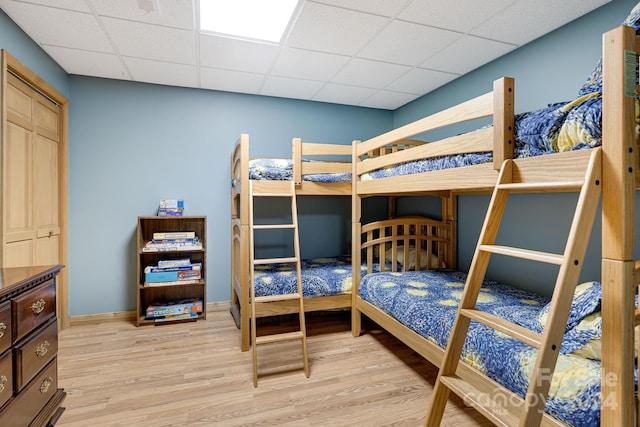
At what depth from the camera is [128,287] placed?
3.23 m

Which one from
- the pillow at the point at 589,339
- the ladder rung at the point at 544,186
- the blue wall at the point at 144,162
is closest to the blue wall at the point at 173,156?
the blue wall at the point at 144,162

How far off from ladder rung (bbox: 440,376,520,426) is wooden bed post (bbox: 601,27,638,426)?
274mm

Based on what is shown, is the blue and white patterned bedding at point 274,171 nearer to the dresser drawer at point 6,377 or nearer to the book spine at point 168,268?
the book spine at point 168,268

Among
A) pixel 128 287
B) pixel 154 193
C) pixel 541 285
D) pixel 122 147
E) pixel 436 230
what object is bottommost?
pixel 128 287

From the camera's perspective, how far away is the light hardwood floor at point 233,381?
1.76m

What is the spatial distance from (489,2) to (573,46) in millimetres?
729

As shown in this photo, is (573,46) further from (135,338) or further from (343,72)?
(135,338)

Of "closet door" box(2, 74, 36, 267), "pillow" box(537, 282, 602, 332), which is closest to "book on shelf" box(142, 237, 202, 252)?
"closet door" box(2, 74, 36, 267)

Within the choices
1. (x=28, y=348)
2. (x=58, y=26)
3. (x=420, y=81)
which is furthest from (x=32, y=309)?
(x=420, y=81)

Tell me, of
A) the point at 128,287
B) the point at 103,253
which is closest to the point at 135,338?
the point at 128,287

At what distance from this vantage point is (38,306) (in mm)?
1368

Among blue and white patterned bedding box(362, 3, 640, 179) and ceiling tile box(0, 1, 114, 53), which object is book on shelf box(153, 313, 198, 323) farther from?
blue and white patterned bedding box(362, 3, 640, 179)

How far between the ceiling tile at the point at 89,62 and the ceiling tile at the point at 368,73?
6.54 ft

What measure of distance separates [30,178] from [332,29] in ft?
8.46
